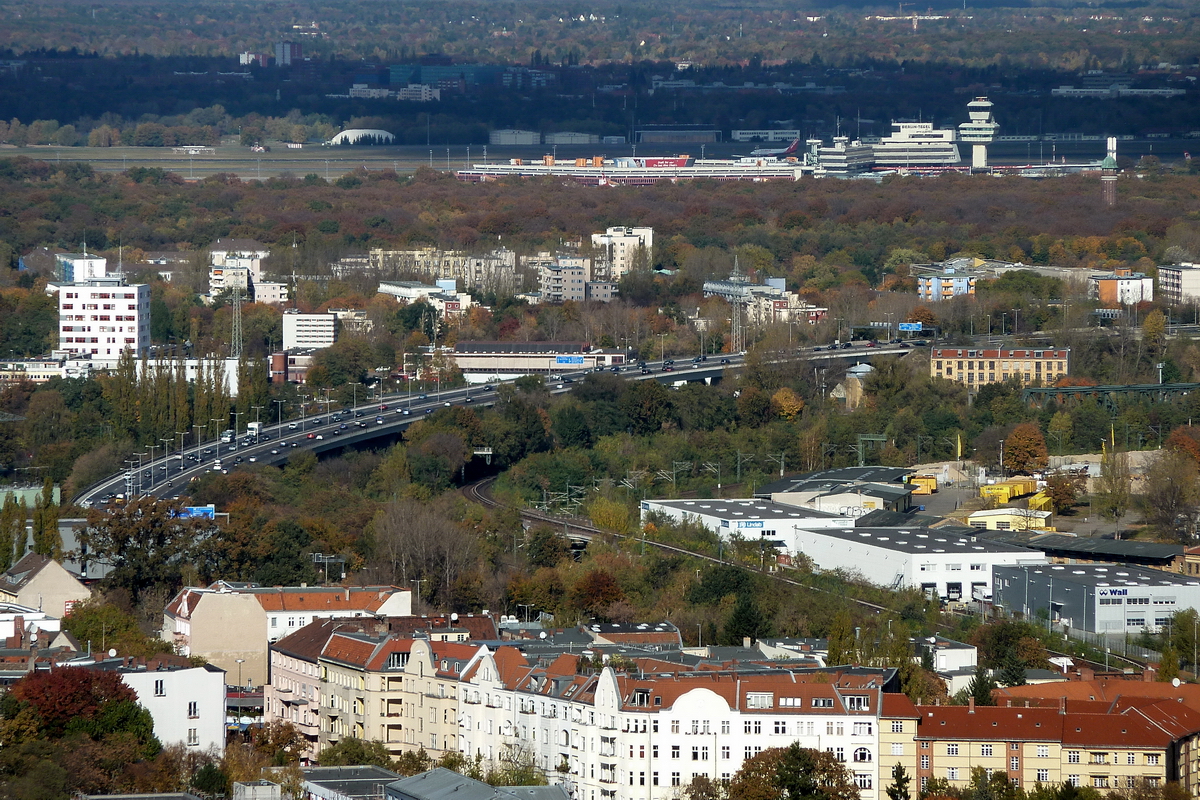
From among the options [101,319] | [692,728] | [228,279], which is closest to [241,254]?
[228,279]

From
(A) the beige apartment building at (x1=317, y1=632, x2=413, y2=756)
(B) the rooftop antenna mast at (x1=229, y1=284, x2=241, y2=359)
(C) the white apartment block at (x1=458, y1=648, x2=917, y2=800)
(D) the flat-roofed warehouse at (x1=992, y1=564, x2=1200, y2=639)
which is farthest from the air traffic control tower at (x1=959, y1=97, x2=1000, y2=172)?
(C) the white apartment block at (x1=458, y1=648, x2=917, y2=800)

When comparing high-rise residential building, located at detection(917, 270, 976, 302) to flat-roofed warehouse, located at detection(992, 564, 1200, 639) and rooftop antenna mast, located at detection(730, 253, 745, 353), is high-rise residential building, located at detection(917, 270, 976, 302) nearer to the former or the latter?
rooftop antenna mast, located at detection(730, 253, 745, 353)

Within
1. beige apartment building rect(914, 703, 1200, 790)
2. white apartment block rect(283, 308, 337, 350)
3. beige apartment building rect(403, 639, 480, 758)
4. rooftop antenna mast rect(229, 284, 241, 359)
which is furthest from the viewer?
white apartment block rect(283, 308, 337, 350)

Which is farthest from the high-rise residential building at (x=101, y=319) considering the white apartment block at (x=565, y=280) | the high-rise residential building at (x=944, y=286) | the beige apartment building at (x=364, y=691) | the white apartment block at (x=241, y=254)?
the beige apartment building at (x=364, y=691)

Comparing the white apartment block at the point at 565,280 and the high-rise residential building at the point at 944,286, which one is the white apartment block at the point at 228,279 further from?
the high-rise residential building at the point at 944,286

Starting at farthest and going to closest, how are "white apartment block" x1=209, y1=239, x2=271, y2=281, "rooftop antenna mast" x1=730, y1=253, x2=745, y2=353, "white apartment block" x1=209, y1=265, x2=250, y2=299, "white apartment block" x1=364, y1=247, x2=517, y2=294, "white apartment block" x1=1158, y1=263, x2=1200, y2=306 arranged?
"white apartment block" x1=209, y1=239, x2=271, y2=281 → "white apartment block" x1=364, y1=247, x2=517, y2=294 → "white apartment block" x1=209, y1=265, x2=250, y2=299 → "white apartment block" x1=1158, y1=263, x2=1200, y2=306 → "rooftop antenna mast" x1=730, y1=253, x2=745, y2=353

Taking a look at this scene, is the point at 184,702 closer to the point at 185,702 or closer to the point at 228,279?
the point at 185,702
